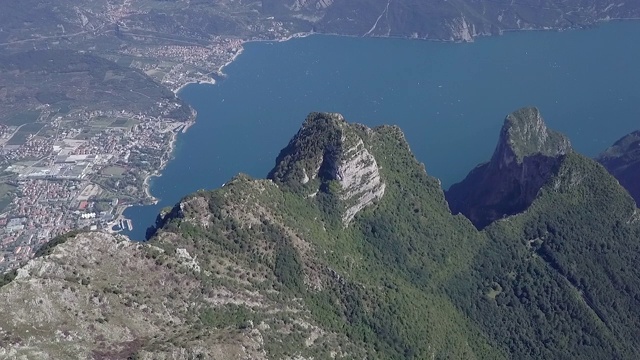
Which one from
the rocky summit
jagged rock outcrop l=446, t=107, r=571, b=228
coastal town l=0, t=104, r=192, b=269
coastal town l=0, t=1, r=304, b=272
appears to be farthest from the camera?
coastal town l=0, t=1, r=304, b=272

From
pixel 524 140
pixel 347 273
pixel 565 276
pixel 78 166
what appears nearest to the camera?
pixel 347 273

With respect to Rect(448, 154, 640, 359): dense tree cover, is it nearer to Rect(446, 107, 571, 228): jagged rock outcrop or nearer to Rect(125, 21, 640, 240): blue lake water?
Rect(446, 107, 571, 228): jagged rock outcrop

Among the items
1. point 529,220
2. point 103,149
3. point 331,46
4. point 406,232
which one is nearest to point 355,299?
point 406,232

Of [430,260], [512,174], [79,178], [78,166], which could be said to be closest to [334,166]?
[430,260]

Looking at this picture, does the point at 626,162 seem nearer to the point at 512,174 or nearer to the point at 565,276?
the point at 512,174

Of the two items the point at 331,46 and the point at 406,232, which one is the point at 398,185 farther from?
the point at 331,46

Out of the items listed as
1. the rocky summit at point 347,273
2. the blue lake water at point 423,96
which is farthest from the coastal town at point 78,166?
the rocky summit at point 347,273

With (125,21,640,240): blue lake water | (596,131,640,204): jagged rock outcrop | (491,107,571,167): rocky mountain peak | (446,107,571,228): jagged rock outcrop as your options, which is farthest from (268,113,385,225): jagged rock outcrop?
(596,131,640,204): jagged rock outcrop
